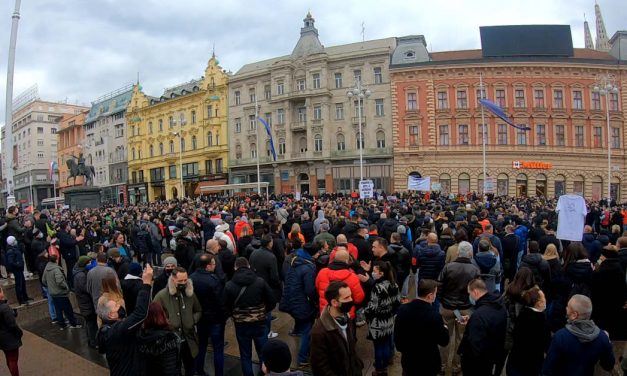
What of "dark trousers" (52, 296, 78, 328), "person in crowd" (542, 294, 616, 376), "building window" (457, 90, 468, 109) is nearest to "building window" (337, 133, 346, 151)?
"building window" (457, 90, 468, 109)

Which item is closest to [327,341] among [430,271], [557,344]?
[557,344]

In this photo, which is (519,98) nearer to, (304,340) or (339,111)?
(339,111)

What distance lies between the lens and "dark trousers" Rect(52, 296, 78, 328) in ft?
27.3

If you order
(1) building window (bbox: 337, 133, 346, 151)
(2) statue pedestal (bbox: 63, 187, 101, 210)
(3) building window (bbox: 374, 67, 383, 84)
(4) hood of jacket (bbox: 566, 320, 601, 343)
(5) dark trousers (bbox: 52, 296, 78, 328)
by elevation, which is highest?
(3) building window (bbox: 374, 67, 383, 84)

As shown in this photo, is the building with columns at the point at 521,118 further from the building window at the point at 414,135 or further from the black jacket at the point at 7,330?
the black jacket at the point at 7,330

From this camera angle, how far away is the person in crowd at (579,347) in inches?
142

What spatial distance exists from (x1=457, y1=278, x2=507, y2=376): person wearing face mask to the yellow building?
46336mm

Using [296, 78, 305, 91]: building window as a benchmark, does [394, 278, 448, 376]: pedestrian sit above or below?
below

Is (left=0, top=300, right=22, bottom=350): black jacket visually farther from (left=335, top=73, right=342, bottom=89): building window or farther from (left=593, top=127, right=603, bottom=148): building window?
(left=593, top=127, right=603, bottom=148): building window

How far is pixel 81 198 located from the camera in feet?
93.2

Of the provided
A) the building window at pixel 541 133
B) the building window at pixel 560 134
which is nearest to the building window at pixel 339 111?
the building window at pixel 541 133

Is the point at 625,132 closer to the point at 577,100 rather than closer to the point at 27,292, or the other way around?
the point at 577,100

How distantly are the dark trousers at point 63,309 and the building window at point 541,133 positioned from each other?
135 ft

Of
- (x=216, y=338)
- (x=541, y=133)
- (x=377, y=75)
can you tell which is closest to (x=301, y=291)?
(x=216, y=338)
